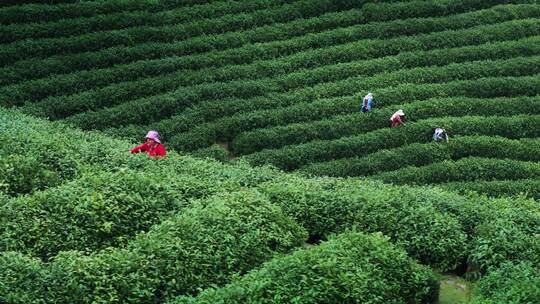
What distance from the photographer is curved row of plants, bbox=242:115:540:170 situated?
20.4 m

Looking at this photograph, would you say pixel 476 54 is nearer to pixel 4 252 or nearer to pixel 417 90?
pixel 417 90

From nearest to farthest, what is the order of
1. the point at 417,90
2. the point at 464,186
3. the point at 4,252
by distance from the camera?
the point at 4,252
the point at 464,186
the point at 417,90

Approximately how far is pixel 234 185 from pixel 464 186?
325 inches

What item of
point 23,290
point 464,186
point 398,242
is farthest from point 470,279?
point 464,186

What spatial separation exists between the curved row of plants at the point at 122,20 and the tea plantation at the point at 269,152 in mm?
56

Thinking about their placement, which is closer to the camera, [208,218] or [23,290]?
[23,290]

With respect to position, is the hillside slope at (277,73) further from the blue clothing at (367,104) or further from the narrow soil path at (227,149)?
the blue clothing at (367,104)

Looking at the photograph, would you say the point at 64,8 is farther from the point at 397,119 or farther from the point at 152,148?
the point at 397,119

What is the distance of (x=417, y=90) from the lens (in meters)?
23.1

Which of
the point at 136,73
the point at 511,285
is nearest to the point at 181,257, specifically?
the point at 511,285

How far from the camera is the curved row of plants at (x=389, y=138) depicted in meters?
20.4

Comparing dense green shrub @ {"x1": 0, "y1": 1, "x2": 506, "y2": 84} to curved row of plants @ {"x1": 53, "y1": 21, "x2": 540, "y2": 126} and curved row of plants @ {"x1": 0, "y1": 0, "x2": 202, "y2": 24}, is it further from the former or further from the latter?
curved row of plants @ {"x1": 0, "y1": 0, "x2": 202, "y2": 24}

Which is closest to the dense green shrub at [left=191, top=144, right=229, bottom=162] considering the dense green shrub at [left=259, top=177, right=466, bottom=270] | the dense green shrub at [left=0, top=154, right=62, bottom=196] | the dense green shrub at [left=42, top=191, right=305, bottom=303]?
the dense green shrub at [left=259, top=177, right=466, bottom=270]

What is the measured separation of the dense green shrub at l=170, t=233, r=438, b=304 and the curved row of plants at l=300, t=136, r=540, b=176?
909 centimetres
